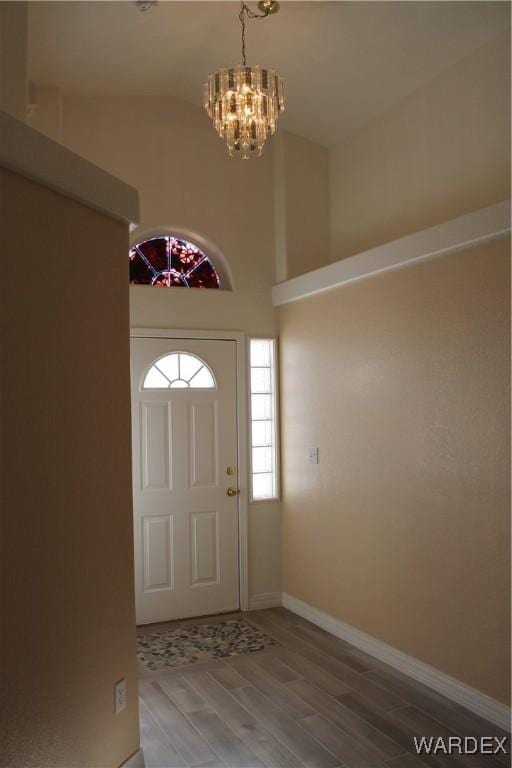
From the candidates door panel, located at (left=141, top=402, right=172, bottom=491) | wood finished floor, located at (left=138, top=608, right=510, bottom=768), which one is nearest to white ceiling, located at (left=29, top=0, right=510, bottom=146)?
door panel, located at (left=141, top=402, right=172, bottom=491)

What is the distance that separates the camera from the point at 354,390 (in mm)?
4531

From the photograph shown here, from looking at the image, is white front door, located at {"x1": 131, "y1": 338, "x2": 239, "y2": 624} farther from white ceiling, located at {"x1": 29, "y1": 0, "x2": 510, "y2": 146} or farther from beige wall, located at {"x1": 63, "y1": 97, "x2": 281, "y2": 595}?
white ceiling, located at {"x1": 29, "y1": 0, "x2": 510, "y2": 146}

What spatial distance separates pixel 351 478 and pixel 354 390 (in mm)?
609

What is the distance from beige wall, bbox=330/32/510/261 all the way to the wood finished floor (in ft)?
9.48

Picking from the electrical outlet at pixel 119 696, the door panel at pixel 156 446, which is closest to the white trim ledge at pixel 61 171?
the electrical outlet at pixel 119 696

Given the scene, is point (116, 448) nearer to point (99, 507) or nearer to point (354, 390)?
point (99, 507)

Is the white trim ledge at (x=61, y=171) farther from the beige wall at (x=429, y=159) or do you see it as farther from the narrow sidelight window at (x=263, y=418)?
the narrow sidelight window at (x=263, y=418)

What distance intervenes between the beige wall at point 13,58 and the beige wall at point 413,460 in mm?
2341

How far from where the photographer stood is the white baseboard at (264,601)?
5281 millimetres

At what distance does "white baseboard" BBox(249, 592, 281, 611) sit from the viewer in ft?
17.3

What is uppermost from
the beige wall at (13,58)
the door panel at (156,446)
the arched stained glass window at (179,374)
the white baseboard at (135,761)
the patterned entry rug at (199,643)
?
the beige wall at (13,58)

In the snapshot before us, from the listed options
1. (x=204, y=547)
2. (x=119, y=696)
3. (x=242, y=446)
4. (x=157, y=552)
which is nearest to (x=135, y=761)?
(x=119, y=696)

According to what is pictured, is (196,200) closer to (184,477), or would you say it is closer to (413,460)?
(184,477)

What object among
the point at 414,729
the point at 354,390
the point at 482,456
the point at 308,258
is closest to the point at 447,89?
the point at 308,258
